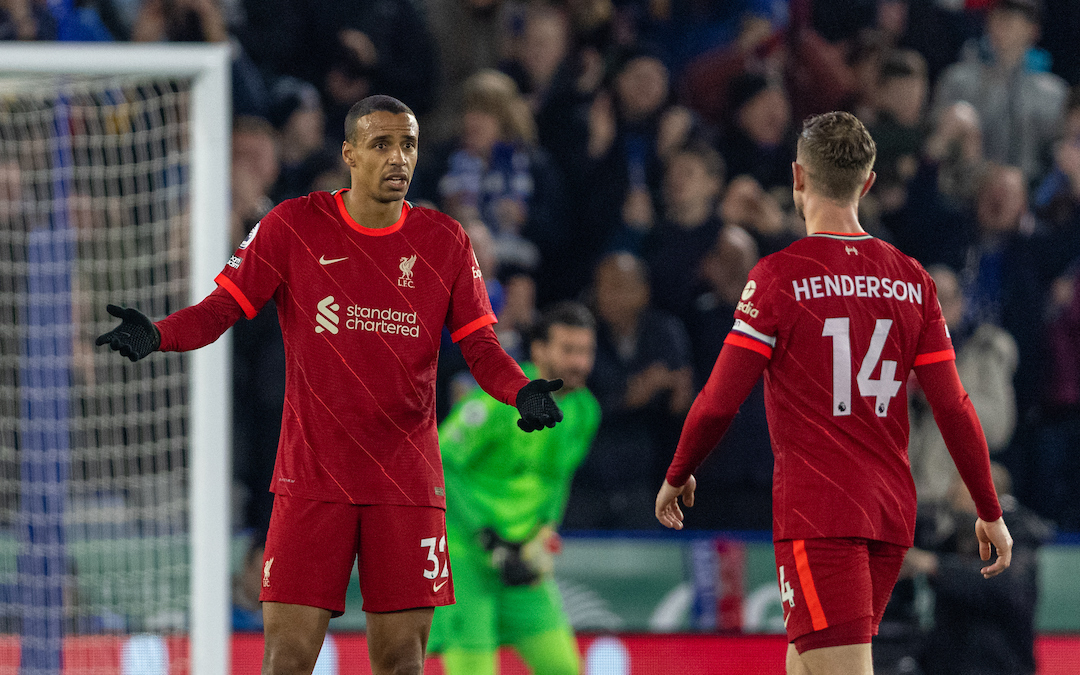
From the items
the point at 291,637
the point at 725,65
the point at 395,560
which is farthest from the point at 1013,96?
the point at 291,637

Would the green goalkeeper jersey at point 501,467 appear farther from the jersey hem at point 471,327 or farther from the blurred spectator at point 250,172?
the blurred spectator at point 250,172

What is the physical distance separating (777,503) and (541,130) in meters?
5.29

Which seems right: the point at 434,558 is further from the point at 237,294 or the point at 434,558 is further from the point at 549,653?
the point at 549,653

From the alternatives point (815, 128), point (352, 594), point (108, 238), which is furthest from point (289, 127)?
point (815, 128)

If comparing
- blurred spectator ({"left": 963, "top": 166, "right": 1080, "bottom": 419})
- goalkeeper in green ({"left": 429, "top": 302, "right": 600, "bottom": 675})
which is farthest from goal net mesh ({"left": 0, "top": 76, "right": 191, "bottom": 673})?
blurred spectator ({"left": 963, "top": 166, "right": 1080, "bottom": 419})

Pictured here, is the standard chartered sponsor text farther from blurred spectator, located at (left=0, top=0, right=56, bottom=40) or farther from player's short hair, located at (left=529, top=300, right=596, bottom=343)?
blurred spectator, located at (left=0, top=0, right=56, bottom=40)

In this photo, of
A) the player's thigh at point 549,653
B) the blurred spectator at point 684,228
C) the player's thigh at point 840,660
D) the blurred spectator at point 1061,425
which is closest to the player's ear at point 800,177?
the player's thigh at point 840,660

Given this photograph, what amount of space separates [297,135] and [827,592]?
5573 mm

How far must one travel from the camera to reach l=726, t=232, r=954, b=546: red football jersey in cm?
344

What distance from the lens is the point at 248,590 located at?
6789mm

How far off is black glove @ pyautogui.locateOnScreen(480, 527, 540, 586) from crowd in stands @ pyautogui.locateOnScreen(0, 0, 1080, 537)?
196 centimetres

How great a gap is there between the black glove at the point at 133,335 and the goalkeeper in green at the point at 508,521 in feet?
7.20

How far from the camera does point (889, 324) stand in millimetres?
3480

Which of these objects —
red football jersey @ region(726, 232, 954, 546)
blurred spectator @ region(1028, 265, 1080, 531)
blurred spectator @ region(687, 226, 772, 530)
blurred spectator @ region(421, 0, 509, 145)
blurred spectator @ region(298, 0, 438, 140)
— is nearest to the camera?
red football jersey @ region(726, 232, 954, 546)
